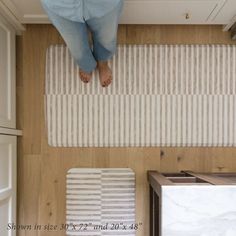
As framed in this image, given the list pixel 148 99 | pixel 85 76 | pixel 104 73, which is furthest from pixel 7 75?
pixel 148 99

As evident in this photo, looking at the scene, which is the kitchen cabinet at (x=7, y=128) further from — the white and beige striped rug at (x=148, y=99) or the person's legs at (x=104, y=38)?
the person's legs at (x=104, y=38)

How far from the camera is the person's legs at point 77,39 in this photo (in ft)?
4.47

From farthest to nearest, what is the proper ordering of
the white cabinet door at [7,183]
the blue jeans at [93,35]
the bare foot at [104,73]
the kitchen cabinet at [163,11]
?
1. the bare foot at [104,73]
2. the white cabinet door at [7,183]
3. the kitchen cabinet at [163,11]
4. the blue jeans at [93,35]

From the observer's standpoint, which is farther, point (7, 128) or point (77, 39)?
point (7, 128)

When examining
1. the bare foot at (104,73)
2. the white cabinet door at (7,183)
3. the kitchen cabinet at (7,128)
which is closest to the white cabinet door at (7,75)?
the kitchen cabinet at (7,128)

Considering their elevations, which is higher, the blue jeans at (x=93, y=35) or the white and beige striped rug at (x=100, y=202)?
the blue jeans at (x=93, y=35)

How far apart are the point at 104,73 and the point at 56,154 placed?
55cm

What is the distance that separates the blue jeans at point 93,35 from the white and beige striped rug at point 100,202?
0.63 metres

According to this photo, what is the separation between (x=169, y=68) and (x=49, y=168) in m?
0.92

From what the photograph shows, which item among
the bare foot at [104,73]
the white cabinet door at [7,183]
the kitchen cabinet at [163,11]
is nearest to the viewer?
the kitchen cabinet at [163,11]

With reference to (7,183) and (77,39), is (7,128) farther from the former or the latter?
(77,39)

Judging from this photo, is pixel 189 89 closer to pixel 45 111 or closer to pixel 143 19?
pixel 143 19

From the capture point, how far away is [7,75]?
5.90 ft

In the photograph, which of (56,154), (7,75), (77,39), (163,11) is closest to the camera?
(77,39)
